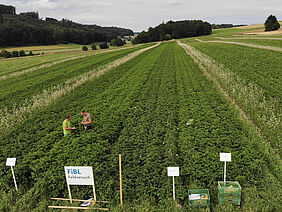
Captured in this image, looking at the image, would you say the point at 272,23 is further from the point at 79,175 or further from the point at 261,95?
the point at 79,175

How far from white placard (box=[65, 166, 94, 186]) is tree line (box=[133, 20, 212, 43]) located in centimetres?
13100

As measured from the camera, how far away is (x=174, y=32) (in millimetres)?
135375

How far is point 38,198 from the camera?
7012 mm

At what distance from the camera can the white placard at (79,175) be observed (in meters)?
6.43

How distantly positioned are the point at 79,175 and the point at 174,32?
5556 inches

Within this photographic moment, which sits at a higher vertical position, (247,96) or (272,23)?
(272,23)

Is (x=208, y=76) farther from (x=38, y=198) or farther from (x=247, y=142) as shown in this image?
(x=38, y=198)

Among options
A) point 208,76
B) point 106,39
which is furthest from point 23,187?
point 106,39

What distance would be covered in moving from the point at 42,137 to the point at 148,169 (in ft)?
21.1

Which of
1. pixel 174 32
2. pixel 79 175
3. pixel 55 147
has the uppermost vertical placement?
pixel 174 32

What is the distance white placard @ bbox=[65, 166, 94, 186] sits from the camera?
643 cm

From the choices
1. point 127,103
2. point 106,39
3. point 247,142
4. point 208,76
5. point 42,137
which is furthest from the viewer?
point 106,39

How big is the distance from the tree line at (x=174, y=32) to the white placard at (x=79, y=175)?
131m

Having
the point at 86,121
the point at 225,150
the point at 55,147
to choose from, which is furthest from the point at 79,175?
the point at 225,150
